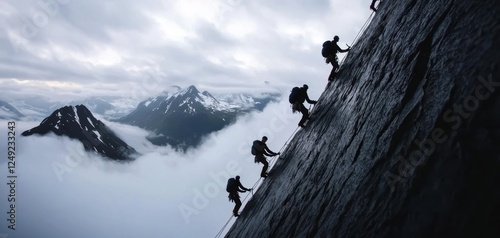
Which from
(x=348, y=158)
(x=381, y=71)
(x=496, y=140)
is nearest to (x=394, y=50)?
(x=381, y=71)

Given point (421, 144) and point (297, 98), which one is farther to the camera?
point (297, 98)

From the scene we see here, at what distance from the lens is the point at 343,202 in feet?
20.7

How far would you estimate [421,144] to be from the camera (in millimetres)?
4770

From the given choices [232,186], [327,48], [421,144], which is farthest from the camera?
[232,186]

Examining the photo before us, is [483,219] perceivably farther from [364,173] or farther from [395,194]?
[364,173]

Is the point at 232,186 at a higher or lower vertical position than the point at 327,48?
lower

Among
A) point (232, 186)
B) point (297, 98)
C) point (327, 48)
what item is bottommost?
point (232, 186)

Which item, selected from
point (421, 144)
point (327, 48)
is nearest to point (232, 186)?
point (327, 48)

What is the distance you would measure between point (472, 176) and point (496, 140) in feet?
1.74

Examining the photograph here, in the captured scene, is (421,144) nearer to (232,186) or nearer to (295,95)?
(295,95)

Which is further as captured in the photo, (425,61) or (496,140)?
(425,61)

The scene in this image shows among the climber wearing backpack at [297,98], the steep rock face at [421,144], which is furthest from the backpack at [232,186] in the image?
the steep rock face at [421,144]

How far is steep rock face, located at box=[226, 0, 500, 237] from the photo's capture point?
140 inches

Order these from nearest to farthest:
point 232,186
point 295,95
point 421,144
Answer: point 421,144, point 295,95, point 232,186
